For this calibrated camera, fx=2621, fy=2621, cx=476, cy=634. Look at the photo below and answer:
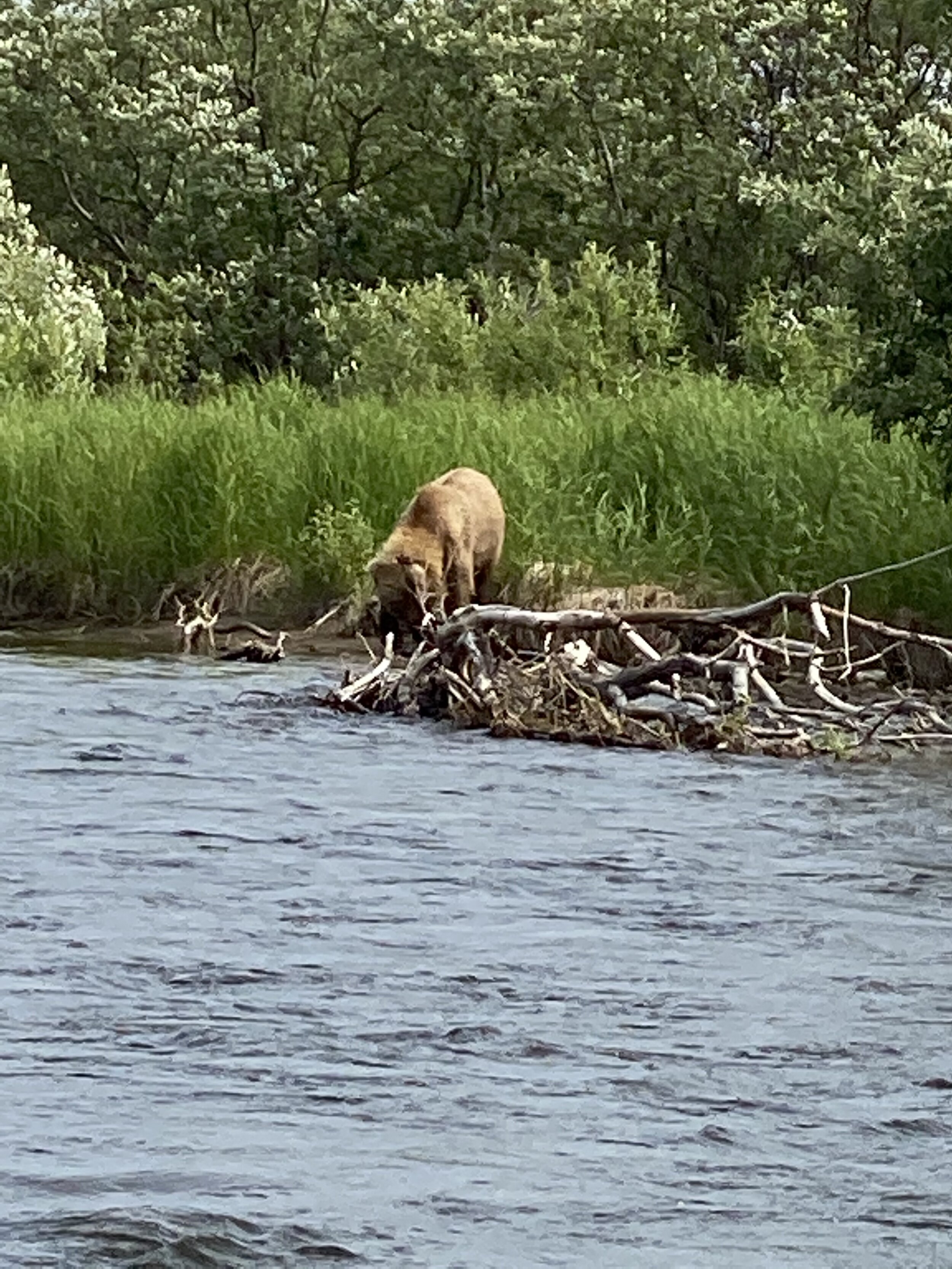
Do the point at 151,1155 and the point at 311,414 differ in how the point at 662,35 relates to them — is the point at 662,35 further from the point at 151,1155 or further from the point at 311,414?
the point at 151,1155

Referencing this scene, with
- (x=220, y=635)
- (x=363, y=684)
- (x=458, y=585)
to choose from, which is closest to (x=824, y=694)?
(x=363, y=684)

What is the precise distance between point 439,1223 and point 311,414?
14306 mm

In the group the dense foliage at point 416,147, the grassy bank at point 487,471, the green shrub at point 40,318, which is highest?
the dense foliage at point 416,147

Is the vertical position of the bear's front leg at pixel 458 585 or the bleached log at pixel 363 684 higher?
the bear's front leg at pixel 458 585

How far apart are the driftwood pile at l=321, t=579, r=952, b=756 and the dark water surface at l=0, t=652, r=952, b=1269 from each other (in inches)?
26.0

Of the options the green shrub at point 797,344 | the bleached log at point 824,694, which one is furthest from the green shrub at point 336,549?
the bleached log at point 824,694

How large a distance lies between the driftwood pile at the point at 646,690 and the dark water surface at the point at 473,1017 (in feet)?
2.17

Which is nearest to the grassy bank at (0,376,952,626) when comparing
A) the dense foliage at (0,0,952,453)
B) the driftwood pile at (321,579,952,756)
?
the driftwood pile at (321,579,952,756)

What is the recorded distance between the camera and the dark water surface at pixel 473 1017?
4805mm

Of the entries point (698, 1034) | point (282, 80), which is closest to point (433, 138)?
point (282, 80)

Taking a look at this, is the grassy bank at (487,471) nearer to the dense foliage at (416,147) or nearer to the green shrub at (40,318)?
the green shrub at (40,318)

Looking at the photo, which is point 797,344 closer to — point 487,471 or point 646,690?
point 487,471

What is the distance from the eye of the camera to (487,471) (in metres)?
17.1

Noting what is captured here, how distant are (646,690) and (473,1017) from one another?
6.06m
